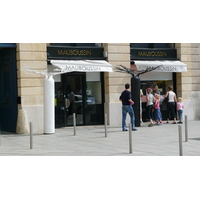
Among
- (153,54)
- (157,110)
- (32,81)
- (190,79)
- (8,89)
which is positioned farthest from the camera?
(190,79)

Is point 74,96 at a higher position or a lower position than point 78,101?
higher

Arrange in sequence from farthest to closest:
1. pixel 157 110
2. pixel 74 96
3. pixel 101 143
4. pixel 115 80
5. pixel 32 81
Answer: pixel 115 80 → pixel 74 96 → pixel 157 110 → pixel 32 81 → pixel 101 143

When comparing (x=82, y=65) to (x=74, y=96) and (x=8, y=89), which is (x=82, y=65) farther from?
(x=8, y=89)

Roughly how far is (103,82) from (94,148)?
753 centimetres

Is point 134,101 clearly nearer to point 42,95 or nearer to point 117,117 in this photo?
point 117,117

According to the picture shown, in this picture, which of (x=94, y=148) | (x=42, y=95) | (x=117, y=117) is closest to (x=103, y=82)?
(x=117, y=117)

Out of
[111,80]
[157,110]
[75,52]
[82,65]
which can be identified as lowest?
[157,110]

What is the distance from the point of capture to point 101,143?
13453 millimetres

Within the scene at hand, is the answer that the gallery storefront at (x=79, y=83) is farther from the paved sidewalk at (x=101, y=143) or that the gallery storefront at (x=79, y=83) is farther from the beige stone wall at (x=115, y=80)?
the paved sidewalk at (x=101, y=143)

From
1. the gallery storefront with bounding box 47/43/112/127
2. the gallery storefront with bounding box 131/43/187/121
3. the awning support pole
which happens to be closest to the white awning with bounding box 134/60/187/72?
the gallery storefront with bounding box 131/43/187/121

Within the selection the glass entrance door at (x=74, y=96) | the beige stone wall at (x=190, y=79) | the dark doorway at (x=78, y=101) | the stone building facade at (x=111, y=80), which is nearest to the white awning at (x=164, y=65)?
the stone building facade at (x=111, y=80)

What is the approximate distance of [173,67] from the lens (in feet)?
66.3

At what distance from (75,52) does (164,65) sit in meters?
4.35

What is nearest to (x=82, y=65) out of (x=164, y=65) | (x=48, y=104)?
(x=48, y=104)
